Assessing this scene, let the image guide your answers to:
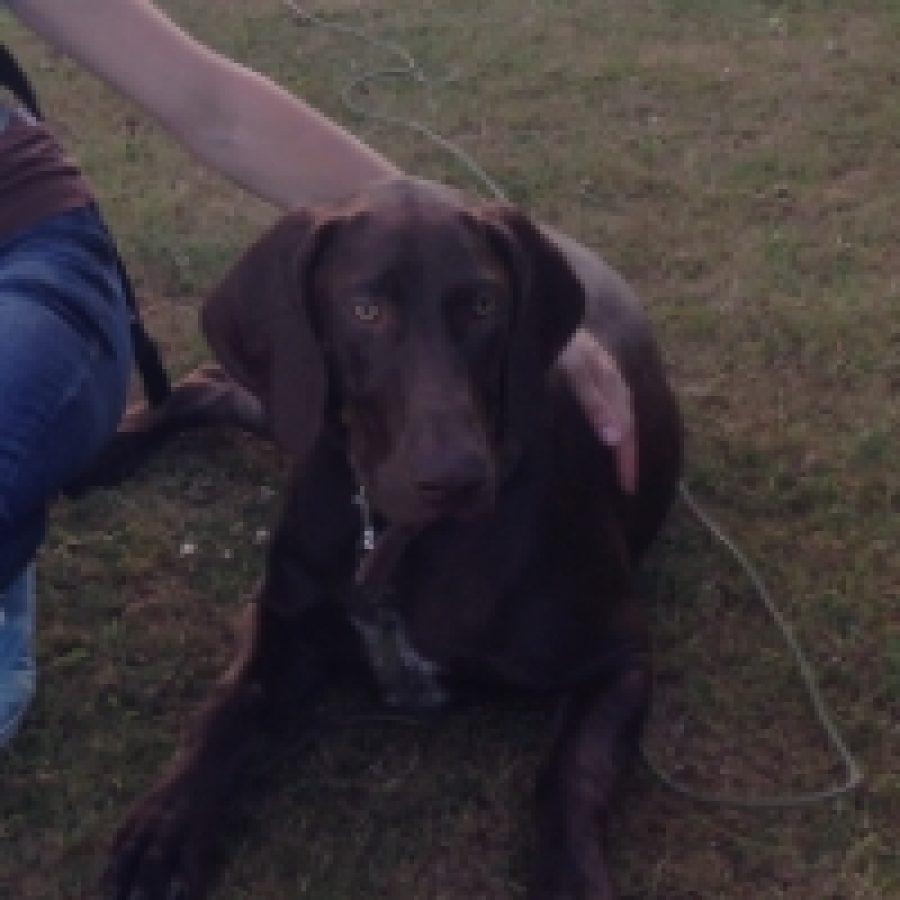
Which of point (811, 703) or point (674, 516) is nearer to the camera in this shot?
point (811, 703)

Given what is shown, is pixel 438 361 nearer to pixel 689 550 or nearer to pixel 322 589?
pixel 322 589

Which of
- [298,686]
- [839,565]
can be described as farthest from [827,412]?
[298,686]

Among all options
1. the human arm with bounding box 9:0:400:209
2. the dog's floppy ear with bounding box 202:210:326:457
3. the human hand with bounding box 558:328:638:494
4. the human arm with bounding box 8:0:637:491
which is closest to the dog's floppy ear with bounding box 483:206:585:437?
the human hand with bounding box 558:328:638:494

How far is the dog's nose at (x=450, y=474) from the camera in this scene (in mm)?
2748

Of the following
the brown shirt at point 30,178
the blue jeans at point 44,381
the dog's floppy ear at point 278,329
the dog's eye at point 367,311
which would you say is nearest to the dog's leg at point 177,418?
the blue jeans at point 44,381

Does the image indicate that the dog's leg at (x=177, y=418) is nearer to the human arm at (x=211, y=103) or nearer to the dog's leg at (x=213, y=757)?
the human arm at (x=211, y=103)

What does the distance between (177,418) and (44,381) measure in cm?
119

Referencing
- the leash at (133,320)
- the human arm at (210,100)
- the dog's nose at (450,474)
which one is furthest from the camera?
the leash at (133,320)

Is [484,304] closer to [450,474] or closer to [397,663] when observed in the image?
[450,474]

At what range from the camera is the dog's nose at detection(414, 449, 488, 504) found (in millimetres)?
2748

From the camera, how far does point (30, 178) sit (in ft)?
11.4

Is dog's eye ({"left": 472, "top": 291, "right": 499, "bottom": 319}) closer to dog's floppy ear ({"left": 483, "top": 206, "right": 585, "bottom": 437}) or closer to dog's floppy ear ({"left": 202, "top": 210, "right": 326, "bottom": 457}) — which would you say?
dog's floppy ear ({"left": 483, "top": 206, "right": 585, "bottom": 437})

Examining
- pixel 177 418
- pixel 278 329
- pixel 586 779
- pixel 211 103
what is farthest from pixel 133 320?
pixel 586 779

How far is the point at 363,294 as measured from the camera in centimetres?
285
